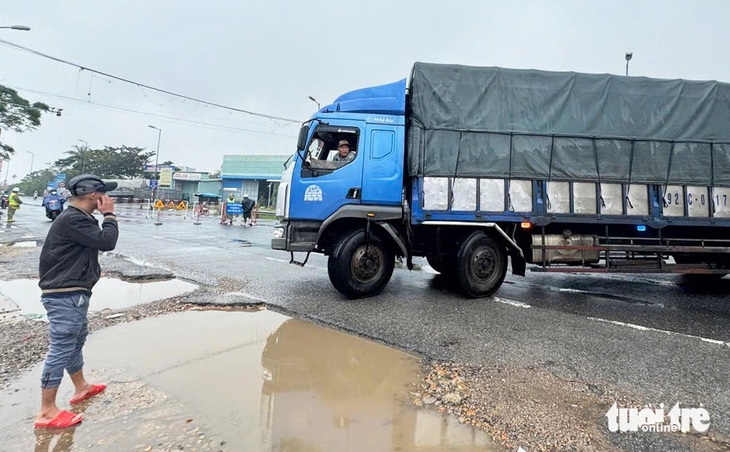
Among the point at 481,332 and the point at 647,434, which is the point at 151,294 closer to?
the point at 481,332

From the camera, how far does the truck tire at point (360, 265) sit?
543cm

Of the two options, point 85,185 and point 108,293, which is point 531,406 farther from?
point 108,293

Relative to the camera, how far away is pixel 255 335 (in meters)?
4.13

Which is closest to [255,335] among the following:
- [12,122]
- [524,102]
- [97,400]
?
[97,400]

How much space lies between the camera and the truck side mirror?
18.4 ft

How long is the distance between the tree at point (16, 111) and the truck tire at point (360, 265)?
3583 centimetres

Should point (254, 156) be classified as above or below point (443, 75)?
above

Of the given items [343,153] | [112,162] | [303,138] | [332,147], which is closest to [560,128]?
[343,153]

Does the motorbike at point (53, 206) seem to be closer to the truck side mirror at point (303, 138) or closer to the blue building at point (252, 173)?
the truck side mirror at point (303, 138)

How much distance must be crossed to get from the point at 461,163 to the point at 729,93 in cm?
466

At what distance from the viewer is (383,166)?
223 inches

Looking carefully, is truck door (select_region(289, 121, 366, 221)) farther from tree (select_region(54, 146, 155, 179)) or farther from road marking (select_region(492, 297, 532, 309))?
tree (select_region(54, 146, 155, 179))

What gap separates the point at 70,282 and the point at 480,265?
5.04 m

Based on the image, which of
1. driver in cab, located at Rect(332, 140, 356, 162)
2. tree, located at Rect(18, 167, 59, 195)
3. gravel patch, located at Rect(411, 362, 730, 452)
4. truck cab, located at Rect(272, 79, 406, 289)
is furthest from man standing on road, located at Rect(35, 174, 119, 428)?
tree, located at Rect(18, 167, 59, 195)
